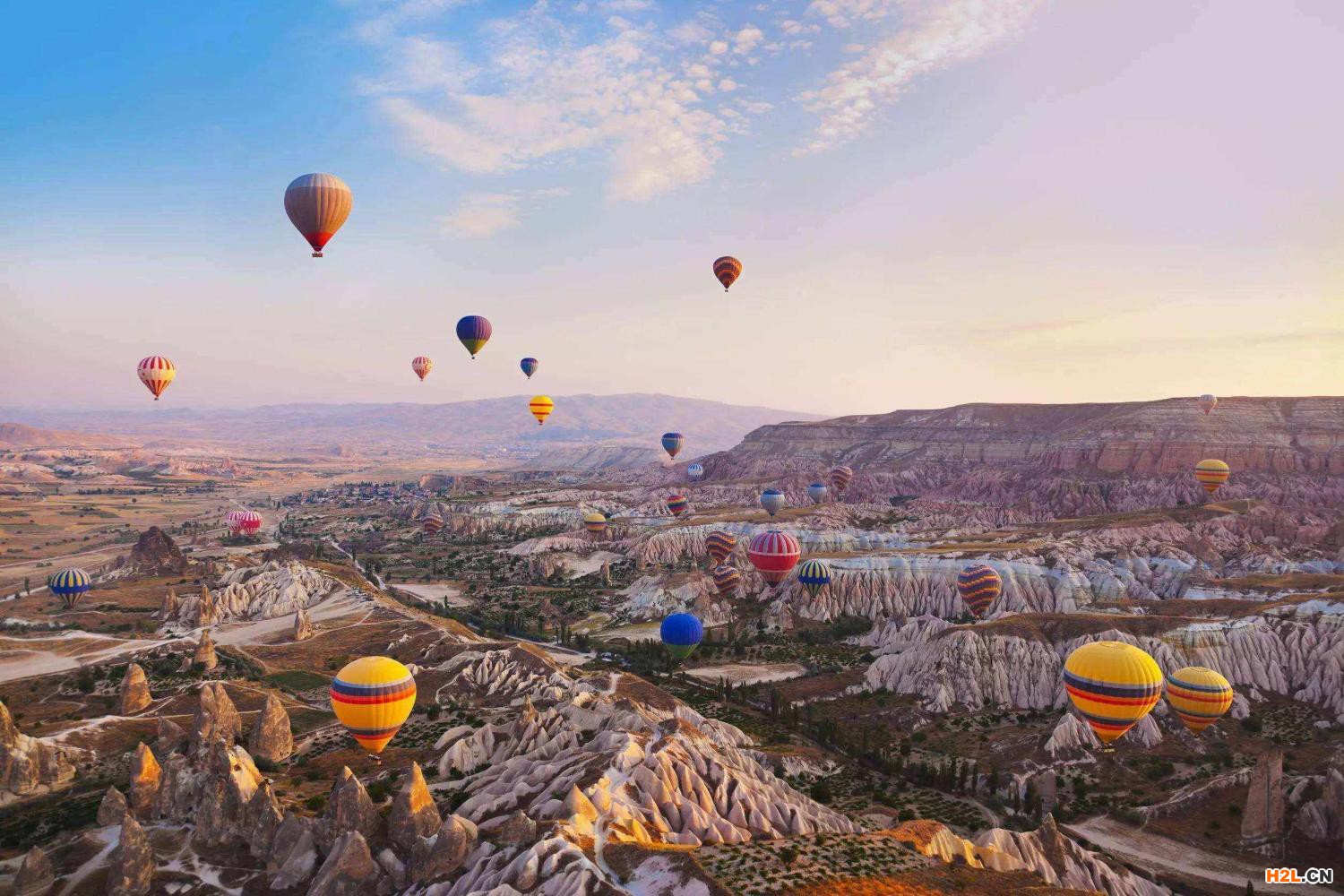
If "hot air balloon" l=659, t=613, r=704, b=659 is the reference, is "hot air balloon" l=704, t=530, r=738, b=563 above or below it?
above

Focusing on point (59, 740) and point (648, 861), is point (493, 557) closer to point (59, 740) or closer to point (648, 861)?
point (59, 740)

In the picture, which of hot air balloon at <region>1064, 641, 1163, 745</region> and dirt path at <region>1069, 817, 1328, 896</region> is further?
A: hot air balloon at <region>1064, 641, 1163, 745</region>

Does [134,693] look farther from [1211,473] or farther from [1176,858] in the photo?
[1211,473]

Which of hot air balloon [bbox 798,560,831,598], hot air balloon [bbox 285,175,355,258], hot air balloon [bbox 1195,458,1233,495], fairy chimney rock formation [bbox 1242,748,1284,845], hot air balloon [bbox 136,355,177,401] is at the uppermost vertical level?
hot air balloon [bbox 285,175,355,258]

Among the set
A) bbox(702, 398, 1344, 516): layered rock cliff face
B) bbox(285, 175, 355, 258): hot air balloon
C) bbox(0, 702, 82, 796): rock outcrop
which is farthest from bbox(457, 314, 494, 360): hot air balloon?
bbox(702, 398, 1344, 516): layered rock cliff face

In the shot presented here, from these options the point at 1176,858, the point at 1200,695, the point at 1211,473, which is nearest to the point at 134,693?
the point at 1176,858

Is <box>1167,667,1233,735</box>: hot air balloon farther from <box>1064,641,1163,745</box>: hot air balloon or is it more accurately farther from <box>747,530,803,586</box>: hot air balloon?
<box>747,530,803,586</box>: hot air balloon
